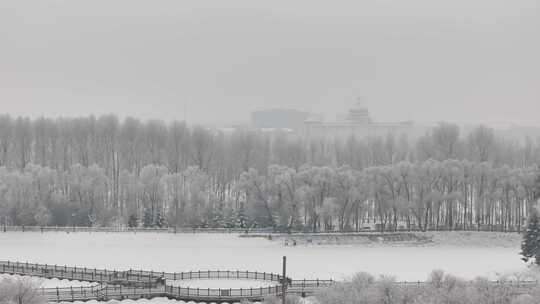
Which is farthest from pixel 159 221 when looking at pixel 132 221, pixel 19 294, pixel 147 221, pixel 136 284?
pixel 19 294

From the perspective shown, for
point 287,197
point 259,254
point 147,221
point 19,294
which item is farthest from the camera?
point 287,197

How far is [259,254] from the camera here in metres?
59.6

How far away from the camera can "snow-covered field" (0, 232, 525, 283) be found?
5403 centimetres

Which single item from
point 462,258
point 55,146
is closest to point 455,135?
point 462,258

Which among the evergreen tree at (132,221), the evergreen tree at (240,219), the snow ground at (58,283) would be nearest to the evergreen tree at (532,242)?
the evergreen tree at (240,219)

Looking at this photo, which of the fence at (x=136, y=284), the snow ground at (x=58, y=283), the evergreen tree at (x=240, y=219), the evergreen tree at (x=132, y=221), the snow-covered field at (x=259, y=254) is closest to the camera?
the fence at (x=136, y=284)

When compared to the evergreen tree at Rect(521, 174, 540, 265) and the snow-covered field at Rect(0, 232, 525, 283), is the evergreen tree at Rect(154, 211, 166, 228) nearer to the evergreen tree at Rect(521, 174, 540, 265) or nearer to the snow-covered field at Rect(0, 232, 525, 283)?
the snow-covered field at Rect(0, 232, 525, 283)

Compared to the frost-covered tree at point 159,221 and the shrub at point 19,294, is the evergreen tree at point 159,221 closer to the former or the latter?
the frost-covered tree at point 159,221

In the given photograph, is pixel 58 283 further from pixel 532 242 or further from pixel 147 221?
pixel 532 242

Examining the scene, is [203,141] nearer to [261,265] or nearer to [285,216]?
[285,216]

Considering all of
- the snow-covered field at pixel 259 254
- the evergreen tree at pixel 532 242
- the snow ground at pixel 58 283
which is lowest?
the snow ground at pixel 58 283

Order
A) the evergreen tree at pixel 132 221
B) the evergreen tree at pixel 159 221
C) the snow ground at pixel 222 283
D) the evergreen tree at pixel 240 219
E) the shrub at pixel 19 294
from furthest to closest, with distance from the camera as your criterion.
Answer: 1. the evergreen tree at pixel 159 221
2. the evergreen tree at pixel 132 221
3. the evergreen tree at pixel 240 219
4. the snow ground at pixel 222 283
5. the shrub at pixel 19 294

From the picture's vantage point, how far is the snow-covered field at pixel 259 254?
2127 inches

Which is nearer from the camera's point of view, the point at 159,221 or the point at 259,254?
the point at 259,254
